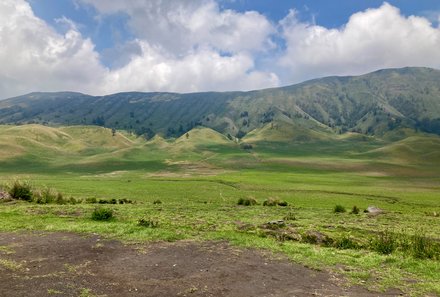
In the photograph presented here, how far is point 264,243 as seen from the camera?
27.1 metres

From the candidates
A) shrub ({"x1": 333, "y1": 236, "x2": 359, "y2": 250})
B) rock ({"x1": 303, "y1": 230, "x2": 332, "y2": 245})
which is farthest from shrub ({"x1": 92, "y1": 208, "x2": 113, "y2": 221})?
shrub ({"x1": 333, "y1": 236, "x2": 359, "y2": 250})

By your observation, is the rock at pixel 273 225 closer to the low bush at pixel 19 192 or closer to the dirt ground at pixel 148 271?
the dirt ground at pixel 148 271

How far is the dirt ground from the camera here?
57.9 ft

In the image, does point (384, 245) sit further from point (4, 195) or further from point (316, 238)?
point (4, 195)

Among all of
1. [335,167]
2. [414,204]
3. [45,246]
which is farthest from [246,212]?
[335,167]

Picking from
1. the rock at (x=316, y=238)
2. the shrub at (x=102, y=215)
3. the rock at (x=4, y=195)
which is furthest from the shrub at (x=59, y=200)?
the rock at (x=316, y=238)

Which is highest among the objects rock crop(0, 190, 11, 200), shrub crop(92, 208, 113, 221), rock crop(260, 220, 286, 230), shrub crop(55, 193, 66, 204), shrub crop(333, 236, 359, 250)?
rock crop(0, 190, 11, 200)

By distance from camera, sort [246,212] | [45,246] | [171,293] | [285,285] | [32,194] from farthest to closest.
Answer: [32,194] → [246,212] → [45,246] → [285,285] → [171,293]

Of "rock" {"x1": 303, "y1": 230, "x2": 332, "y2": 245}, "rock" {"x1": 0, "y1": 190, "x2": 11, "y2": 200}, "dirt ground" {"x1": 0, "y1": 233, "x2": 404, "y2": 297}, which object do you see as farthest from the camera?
"rock" {"x1": 0, "y1": 190, "x2": 11, "y2": 200}

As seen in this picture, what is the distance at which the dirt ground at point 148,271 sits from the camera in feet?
57.9

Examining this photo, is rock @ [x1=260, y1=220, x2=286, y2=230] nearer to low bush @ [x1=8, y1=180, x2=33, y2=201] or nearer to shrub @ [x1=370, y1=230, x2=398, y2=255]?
shrub @ [x1=370, y1=230, x2=398, y2=255]

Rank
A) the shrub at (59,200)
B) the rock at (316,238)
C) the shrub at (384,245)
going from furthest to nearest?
the shrub at (59,200)
the rock at (316,238)
the shrub at (384,245)

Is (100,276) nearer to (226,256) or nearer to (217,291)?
(217,291)

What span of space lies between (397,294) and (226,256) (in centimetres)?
961
